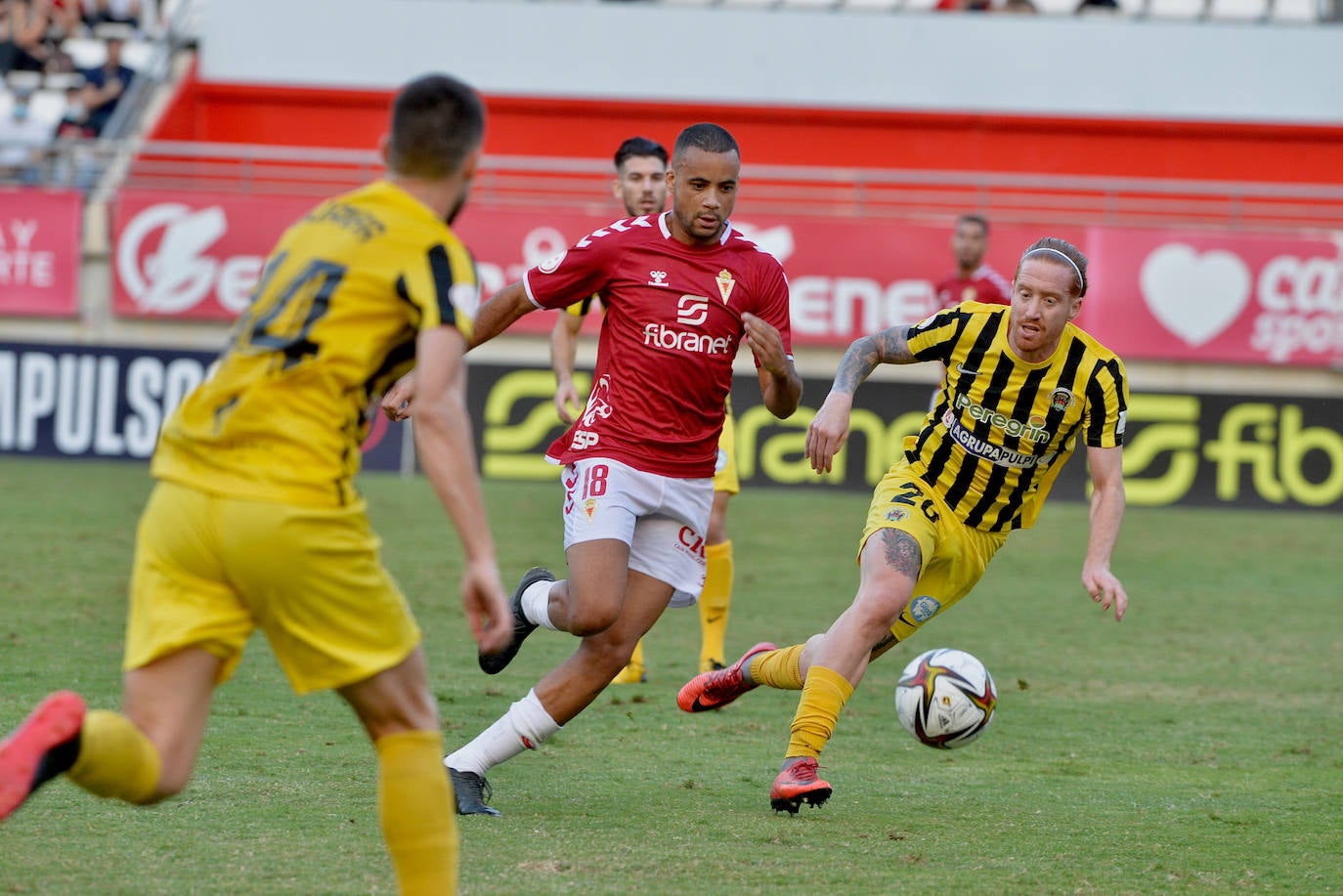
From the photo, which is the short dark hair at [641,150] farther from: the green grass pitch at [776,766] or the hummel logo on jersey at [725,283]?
the green grass pitch at [776,766]

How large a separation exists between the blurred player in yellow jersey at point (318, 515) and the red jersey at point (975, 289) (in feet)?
32.3

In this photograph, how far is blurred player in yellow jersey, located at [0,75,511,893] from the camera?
3.69m

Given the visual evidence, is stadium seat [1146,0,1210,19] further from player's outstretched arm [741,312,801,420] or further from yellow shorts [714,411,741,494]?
player's outstretched arm [741,312,801,420]

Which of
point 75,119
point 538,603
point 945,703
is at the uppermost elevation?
point 75,119

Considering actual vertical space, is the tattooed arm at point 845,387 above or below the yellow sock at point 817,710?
above

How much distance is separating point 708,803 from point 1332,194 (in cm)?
1794

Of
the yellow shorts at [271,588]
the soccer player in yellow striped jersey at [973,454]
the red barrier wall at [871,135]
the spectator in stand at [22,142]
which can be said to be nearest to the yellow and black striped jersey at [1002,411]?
the soccer player in yellow striped jersey at [973,454]

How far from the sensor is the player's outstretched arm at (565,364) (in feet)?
25.9

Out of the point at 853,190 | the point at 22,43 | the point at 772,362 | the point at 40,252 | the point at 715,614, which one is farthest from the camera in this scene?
the point at 22,43

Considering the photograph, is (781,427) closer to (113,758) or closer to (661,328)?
(661,328)

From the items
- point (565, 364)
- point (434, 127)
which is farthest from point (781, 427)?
point (434, 127)

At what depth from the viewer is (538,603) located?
5863mm

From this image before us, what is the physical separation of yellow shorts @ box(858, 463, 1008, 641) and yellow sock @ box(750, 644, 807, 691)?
381 millimetres

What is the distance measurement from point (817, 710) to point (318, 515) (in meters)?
2.43
